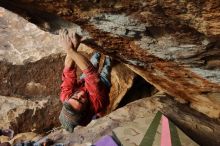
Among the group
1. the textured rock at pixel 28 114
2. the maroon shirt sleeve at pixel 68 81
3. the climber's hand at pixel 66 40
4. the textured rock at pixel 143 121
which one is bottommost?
the textured rock at pixel 28 114

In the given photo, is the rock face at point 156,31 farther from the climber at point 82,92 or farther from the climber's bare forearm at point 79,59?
the climber at point 82,92

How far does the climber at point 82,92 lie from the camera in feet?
14.4

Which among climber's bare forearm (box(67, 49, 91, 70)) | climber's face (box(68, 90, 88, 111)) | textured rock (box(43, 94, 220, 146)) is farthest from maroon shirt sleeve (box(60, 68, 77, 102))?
textured rock (box(43, 94, 220, 146))

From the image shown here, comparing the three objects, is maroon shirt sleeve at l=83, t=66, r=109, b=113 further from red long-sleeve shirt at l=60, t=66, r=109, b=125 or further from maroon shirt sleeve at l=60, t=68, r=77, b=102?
maroon shirt sleeve at l=60, t=68, r=77, b=102

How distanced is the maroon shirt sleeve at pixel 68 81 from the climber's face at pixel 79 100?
14 cm

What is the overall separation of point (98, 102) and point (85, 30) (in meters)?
1.69

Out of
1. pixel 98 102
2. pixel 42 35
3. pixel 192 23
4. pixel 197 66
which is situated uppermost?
pixel 192 23

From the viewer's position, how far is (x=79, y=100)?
14.9 feet

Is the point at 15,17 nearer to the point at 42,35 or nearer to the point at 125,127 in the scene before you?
the point at 42,35

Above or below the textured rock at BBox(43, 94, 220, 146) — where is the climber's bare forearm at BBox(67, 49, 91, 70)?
above

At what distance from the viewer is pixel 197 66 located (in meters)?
3.19

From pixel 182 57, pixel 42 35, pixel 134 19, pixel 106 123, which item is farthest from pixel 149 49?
pixel 42 35

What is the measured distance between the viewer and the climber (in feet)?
14.4

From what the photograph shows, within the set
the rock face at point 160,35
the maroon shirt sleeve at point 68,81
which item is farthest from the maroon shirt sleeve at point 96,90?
the rock face at point 160,35
